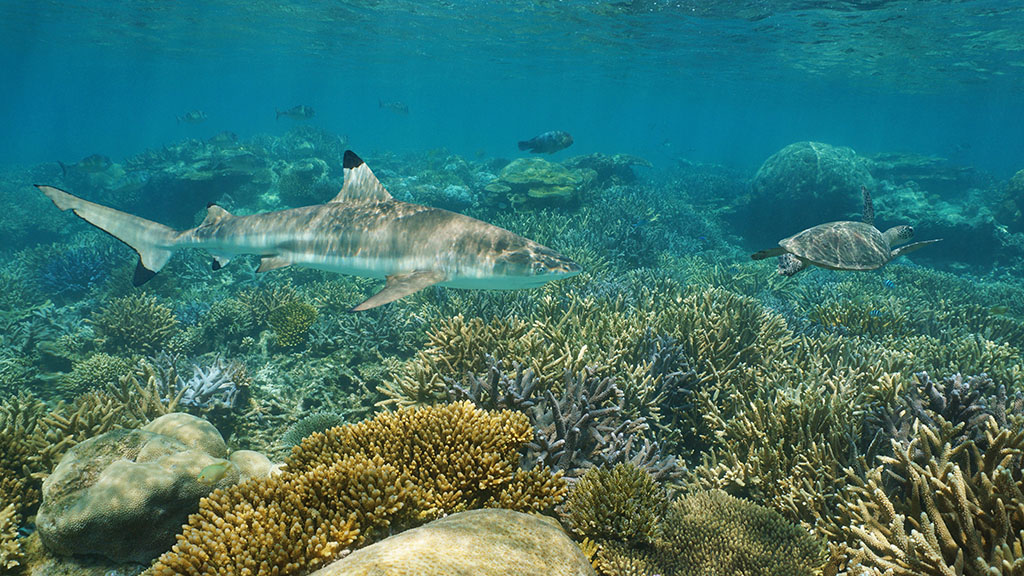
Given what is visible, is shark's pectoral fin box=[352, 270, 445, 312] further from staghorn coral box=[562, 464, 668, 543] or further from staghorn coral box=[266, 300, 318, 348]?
staghorn coral box=[266, 300, 318, 348]

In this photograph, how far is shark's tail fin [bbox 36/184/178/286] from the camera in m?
6.38

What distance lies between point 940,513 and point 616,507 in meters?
1.81

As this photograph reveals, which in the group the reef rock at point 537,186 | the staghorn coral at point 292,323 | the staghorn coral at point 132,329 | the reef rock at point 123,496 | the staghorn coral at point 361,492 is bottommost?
the staghorn coral at point 132,329

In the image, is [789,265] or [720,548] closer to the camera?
[720,548]

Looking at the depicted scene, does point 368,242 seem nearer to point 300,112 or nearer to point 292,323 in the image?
point 292,323

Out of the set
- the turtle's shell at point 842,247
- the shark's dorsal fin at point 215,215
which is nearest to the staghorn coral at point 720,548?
the turtle's shell at point 842,247

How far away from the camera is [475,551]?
2242mm

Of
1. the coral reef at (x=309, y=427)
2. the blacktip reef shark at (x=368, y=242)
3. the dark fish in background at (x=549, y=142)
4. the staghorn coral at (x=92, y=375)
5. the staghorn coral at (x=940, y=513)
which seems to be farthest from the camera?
the dark fish in background at (x=549, y=142)

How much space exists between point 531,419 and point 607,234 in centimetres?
1113

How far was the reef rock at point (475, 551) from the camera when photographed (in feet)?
6.79

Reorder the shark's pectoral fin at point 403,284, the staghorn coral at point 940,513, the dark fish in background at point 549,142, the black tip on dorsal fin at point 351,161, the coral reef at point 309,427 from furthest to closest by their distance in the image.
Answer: the dark fish in background at point 549,142 < the black tip on dorsal fin at point 351,161 < the coral reef at point 309,427 < the shark's pectoral fin at point 403,284 < the staghorn coral at point 940,513

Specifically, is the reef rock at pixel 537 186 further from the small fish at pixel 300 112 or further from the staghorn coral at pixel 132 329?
the staghorn coral at pixel 132 329

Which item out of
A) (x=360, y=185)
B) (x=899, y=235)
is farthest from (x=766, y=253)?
(x=360, y=185)

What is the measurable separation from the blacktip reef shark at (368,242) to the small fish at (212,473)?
202cm
